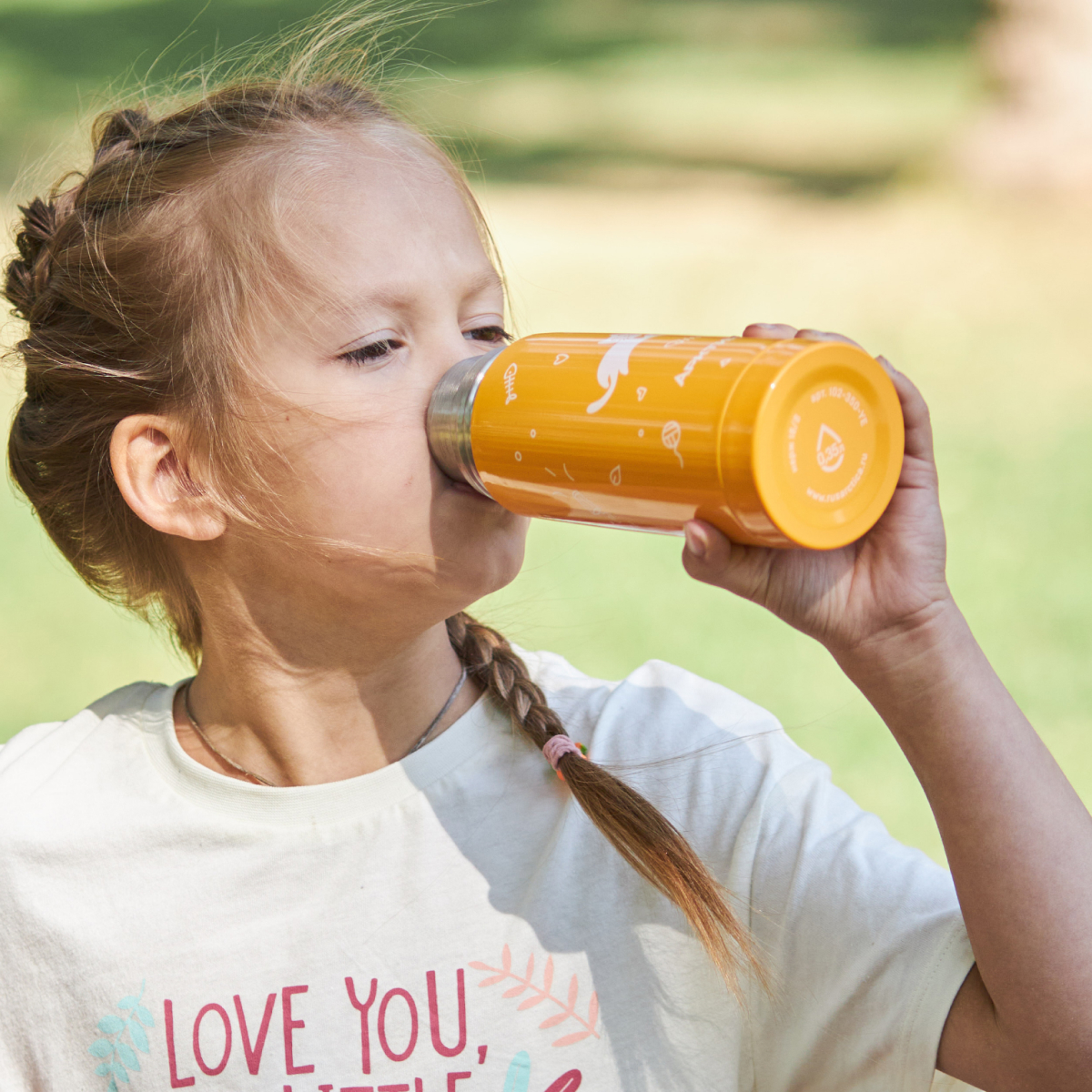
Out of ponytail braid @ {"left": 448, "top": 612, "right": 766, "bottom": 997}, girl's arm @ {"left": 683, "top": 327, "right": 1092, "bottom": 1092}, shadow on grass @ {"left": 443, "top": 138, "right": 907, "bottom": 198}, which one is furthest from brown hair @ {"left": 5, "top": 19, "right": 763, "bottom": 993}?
shadow on grass @ {"left": 443, "top": 138, "right": 907, "bottom": 198}

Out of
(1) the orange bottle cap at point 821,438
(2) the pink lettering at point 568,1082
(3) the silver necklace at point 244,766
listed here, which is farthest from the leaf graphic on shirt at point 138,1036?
(1) the orange bottle cap at point 821,438

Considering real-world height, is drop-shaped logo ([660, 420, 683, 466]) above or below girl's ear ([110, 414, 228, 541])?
below

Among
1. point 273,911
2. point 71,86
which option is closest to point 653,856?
point 273,911

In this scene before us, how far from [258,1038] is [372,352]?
0.61 metres

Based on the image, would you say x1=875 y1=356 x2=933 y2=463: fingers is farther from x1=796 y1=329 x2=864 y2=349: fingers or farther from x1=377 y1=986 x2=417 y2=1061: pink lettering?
x1=377 y1=986 x2=417 y2=1061: pink lettering

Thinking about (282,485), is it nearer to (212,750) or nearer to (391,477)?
(391,477)

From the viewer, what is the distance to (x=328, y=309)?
3.74 feet

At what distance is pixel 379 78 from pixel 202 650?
0.71 m

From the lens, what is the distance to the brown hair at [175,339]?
1.17 meters

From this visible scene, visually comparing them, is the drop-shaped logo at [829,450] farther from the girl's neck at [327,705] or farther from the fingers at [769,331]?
the girl's neck at [327,705]

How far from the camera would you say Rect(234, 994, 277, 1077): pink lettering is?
1.16 m

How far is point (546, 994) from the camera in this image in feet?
3.77

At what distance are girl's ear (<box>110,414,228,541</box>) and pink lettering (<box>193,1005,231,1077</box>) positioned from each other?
429 millimetres

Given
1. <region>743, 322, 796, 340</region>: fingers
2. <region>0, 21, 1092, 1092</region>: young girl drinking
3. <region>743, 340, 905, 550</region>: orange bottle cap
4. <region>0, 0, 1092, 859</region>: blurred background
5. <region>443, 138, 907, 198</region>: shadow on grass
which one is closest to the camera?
<region>743, 340, 905, 550</region>: orange bottle cap
